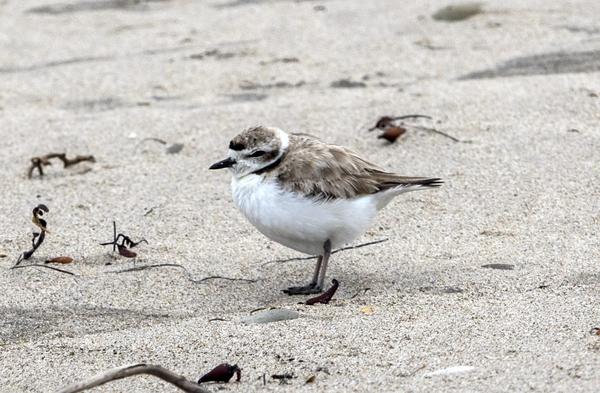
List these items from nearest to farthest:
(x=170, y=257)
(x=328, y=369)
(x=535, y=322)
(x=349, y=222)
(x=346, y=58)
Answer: (x=328, y=369), (x=535, y=322), (x=349, y=222), (x=170, y=257), (x=346, y=58)

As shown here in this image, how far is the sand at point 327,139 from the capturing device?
4.23m

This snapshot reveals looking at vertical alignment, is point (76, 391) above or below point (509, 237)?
above

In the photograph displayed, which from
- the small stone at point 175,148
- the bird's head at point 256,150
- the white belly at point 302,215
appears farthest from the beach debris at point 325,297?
the small stone at point 175,148

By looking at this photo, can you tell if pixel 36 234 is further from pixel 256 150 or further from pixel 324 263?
pixel 324 263

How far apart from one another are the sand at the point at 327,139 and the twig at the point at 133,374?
0.82 ft

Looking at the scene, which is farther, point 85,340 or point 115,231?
point 115,231

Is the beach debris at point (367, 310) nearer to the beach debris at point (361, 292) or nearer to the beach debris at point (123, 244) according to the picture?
the beach debris at point (361, 292)

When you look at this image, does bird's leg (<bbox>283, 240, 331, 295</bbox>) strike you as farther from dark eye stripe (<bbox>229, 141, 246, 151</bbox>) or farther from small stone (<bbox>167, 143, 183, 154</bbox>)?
small stone (<bbox>167, 143, 183, 154</bbox>)

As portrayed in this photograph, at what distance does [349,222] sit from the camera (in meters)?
5.17

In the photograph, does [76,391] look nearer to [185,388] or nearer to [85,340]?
[185,388]

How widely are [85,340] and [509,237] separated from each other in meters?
2.25

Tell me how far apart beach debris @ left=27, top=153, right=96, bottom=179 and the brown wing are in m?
1.97

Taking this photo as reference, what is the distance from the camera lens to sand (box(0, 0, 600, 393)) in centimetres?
423

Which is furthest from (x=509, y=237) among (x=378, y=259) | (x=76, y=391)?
(x=76, y=391)
